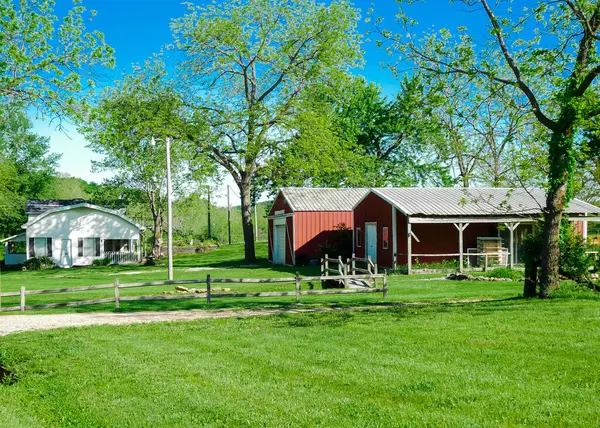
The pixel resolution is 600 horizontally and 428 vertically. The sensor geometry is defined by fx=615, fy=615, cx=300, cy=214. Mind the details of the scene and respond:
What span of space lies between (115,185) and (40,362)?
152 ft

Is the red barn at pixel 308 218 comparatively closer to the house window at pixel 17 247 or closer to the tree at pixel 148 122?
the tree at pixel 148 122

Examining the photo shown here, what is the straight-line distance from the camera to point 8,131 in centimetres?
6184

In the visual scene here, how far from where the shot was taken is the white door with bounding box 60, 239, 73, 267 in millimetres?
46688

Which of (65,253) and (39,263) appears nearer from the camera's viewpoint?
(39,263)

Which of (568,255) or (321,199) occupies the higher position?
(321,199)

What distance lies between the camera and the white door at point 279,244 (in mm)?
39344

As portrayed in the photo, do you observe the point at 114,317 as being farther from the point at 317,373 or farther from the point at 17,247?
the point at 17,247

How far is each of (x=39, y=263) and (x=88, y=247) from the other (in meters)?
4.01

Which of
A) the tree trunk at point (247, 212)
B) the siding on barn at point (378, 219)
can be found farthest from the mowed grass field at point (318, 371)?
the tree trunk at point (247, 212)

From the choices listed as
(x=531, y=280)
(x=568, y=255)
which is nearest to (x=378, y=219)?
(x=531, y=280)

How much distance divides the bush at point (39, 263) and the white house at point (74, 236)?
761 mm

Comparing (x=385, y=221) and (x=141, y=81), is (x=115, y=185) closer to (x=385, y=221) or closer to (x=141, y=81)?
(x=141, y=81)

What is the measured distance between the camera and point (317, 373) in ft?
28.2

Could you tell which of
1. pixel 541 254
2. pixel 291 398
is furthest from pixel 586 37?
pixel 291 398
